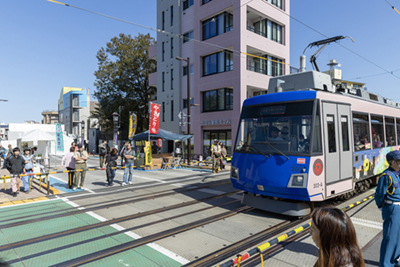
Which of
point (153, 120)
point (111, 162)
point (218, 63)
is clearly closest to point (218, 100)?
point (218, 63)

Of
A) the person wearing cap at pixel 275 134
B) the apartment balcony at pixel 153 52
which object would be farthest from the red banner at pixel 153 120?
the apartment balcony at pixel 153 52

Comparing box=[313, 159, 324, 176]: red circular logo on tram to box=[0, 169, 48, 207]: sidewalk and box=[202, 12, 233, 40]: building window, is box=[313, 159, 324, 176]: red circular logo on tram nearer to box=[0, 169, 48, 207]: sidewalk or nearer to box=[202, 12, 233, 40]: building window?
box=[0, 169, 48, 207]: sidewalk

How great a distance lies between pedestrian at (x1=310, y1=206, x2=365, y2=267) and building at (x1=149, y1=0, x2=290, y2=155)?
67.9ft

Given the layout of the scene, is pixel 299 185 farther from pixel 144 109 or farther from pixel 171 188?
pixel 144 109

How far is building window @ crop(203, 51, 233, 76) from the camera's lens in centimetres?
2358

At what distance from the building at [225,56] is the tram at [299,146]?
14622 mm

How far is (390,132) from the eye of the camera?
10.3m

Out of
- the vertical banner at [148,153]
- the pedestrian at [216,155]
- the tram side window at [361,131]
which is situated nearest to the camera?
the tram side window at [361,131]

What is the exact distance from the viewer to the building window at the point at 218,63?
23578 mm

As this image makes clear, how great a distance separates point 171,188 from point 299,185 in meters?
6.14

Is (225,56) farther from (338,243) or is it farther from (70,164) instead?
(338,243)

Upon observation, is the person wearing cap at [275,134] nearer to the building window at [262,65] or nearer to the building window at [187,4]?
the building window at [262,65]

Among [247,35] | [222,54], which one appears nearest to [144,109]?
[222,54]

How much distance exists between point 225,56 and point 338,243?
920 inches
